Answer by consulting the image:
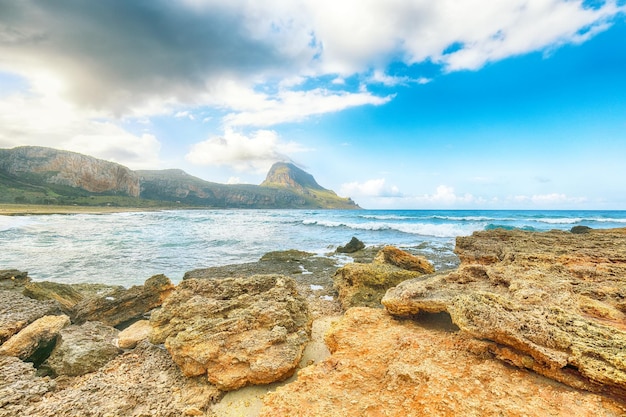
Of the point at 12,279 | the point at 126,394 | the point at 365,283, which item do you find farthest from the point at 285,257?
the point at 126,394

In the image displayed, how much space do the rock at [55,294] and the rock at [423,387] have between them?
7.31m

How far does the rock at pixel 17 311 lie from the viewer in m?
5.04

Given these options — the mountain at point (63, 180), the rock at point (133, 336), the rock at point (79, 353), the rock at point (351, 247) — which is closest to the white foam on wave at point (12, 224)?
the rock at point (351, 247)

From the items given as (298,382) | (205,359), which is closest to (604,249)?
(298,382)

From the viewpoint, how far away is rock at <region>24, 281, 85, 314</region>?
7.36 metres

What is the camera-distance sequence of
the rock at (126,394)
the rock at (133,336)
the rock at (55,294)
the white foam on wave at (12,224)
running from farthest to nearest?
the white foam on wave at (12,224) < the rock at (55,294) < the rock at (133,336) < the rock at (126,394)

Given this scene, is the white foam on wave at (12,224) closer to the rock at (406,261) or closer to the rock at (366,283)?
the rock at (366,283)

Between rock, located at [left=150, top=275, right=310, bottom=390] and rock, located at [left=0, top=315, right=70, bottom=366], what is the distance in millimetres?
1808

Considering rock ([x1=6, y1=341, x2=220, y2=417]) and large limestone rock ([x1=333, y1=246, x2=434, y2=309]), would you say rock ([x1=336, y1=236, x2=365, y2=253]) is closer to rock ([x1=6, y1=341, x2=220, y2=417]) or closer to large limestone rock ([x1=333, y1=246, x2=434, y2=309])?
large limestone rock ([x1=333, y1=246, x2=434, y2=309])

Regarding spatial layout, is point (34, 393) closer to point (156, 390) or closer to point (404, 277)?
point (156, 390)

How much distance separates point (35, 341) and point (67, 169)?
566ft

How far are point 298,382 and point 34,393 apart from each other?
356 centimetres

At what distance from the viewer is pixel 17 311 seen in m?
5.57

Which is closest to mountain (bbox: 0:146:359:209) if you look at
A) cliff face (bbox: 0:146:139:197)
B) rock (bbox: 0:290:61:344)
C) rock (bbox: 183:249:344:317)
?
cliff face (bbox: 0:146:139:197)
